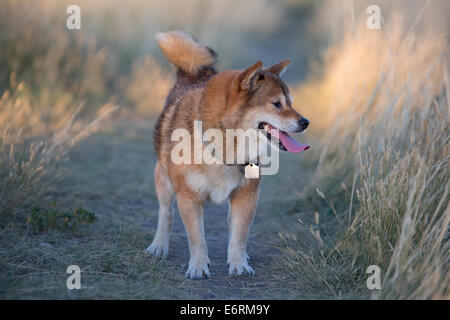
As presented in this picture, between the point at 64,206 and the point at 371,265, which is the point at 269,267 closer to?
the point at 371,265

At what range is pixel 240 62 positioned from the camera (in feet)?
40.2

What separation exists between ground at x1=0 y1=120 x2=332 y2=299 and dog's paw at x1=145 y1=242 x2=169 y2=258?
0.07 m

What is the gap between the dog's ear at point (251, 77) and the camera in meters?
3.44

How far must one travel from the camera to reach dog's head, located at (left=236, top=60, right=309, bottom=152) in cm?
356

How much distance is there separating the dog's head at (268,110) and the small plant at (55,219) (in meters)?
1.59

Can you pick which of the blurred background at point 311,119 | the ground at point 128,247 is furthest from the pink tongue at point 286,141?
the ground at point 128,247

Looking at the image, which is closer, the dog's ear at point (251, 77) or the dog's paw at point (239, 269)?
the dog's ear at point (251, 77)

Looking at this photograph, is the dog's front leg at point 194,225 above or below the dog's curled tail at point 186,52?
below

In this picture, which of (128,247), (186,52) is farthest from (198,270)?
(186,52)

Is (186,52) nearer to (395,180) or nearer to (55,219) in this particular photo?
(55,219)

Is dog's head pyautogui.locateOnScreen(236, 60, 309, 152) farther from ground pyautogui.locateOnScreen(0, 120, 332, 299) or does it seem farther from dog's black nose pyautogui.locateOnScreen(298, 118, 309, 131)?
ground pyautogui.locateOnScreen(0, 120, 332, 299)

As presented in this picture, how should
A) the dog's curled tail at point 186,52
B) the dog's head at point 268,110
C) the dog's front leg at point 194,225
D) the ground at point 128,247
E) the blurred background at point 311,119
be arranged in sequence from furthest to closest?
the dog's curled tail at point 186,52
the dog's front leg at point 194,225
the dog's head at point 268,110
the blurred background at point 311,119
the ground at point 128,247

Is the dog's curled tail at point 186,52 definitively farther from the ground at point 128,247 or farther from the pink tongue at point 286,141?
the ground at point 128,247

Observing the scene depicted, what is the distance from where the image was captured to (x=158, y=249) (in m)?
4.11
